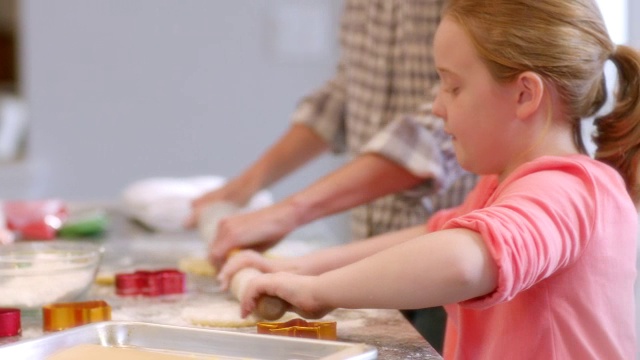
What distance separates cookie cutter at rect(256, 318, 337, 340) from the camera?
891mm

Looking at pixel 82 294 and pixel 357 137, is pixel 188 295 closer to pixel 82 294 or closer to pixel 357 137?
pixel 82 294

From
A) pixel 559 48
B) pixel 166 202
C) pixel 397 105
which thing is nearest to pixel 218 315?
pixel 559 48

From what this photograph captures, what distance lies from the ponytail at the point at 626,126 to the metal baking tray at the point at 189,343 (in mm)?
389

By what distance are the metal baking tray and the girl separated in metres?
0.09

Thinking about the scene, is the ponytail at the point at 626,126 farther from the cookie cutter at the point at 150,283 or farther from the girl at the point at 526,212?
the cookie cutter at the point at 150,283

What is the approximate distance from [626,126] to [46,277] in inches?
25.2

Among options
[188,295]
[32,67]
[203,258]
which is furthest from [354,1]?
[32,67]

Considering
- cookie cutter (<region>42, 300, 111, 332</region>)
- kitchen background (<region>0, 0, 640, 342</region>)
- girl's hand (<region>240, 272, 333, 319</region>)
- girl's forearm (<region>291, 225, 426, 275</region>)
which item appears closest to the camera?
girl's hand (<region>240, 272, 333, 319</region>)

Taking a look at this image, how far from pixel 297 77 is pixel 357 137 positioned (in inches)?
50.5

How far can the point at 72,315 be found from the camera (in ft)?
3.41

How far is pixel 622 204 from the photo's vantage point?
96 cm

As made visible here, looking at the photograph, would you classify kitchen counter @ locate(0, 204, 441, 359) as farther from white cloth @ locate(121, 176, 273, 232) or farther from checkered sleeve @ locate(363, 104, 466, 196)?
checkered sleeve @ locate(363, 104, 466, 196)

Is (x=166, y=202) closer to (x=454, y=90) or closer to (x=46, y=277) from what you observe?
(x=46, y=277)

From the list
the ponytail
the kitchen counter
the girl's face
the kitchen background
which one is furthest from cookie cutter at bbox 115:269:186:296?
the kitchen background
